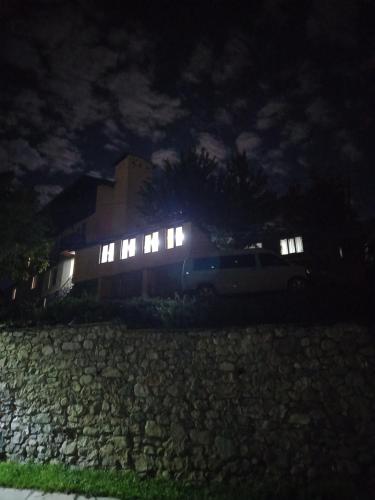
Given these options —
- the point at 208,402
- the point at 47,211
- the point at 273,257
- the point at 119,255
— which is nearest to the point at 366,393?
the point at 208,402

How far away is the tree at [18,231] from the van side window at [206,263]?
11.8 meters

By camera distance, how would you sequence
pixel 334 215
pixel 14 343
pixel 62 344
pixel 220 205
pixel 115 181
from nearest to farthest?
pixel 62 344
pixel 14 343
pixel 220 205
pixel 334 215
pixel 115 181

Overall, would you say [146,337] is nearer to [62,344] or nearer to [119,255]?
[62,344]

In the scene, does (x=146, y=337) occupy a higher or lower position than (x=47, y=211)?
lower

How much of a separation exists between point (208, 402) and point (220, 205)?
1750 centimetres

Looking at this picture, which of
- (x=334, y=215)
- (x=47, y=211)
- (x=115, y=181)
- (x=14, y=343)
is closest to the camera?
(x=14, y=343)

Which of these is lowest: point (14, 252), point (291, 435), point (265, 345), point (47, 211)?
point (291, 435)

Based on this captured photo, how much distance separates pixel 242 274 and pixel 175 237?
8560 millimetres

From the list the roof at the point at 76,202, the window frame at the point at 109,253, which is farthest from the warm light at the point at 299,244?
the roof at the point at 76,202

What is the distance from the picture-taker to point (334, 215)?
29.3m

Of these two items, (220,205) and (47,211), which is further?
(47,211)

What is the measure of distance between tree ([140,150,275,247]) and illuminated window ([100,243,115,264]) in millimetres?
4321

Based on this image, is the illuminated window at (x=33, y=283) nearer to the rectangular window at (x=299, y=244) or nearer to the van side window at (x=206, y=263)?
the van side window at (x=206, y=263)

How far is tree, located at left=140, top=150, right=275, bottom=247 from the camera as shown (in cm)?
2367
